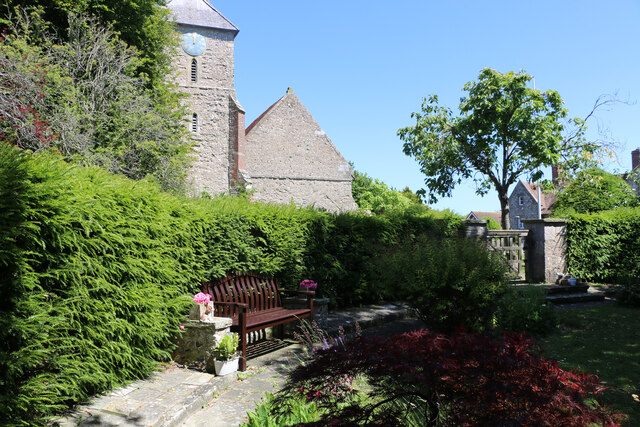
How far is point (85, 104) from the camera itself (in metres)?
13.0

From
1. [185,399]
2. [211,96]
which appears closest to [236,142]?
[211,96]

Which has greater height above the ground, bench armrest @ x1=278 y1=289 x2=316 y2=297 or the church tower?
the church tower

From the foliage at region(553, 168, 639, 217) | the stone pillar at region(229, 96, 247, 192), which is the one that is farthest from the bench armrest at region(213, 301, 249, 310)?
the foliage at region(553, 168, 639, 217)

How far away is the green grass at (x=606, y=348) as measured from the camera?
4.85 metres

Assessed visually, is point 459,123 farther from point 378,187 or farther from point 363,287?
point 378,187

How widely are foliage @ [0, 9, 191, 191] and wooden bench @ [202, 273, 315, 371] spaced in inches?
291

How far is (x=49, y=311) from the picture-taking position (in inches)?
152

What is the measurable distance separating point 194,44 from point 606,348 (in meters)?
24.4

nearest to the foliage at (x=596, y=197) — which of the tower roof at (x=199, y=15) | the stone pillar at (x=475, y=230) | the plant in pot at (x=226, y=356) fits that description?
the stone pillar at (x=475, y=230)

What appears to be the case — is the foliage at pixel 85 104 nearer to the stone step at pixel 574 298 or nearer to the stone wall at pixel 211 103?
the stone wall at pixel 211 103

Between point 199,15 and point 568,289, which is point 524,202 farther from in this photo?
point 568,289

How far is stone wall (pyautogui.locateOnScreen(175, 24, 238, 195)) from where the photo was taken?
2372cm

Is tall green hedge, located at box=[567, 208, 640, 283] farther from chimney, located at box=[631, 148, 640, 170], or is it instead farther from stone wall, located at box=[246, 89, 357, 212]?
chimney, located at box=[631, 148, 640, 170]

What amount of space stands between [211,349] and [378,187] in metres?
40.7
